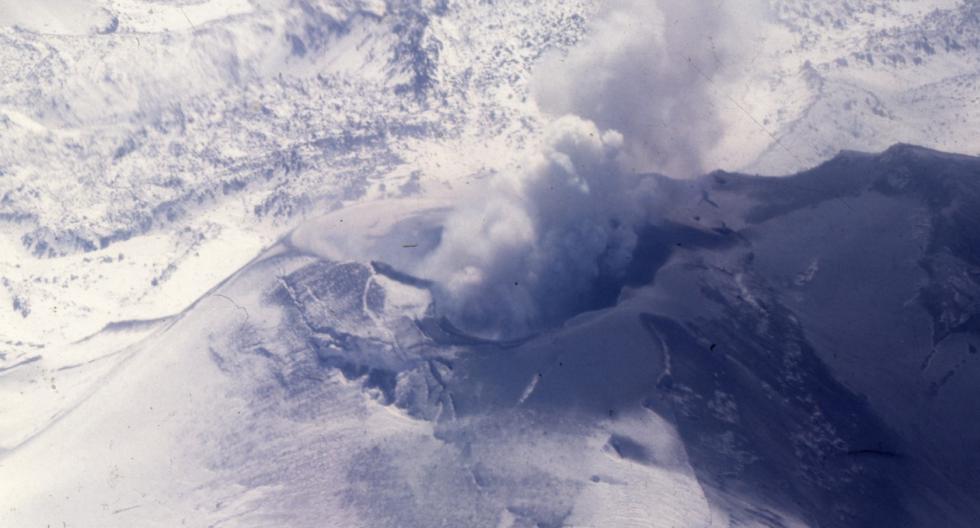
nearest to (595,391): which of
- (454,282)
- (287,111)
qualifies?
(454,282)

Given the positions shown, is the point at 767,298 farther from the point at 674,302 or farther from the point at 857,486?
the point at 857,486

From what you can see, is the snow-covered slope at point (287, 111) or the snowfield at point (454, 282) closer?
the snowfield at point (454, 282)

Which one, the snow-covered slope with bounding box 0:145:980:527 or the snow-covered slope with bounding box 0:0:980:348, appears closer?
the snow-covered slope with bounding box 0:145:980:527

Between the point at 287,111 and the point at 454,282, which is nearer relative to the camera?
the point at 454,282

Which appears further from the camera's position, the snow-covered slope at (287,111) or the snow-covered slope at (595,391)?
the snow-covered slope at (287,111)

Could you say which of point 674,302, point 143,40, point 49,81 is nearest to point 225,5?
point 143,40

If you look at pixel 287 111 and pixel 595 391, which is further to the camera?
pixel 287 111

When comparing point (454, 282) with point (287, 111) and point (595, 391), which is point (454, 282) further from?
point (287, 111)

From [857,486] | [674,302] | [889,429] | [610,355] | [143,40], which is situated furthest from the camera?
[143,40]
